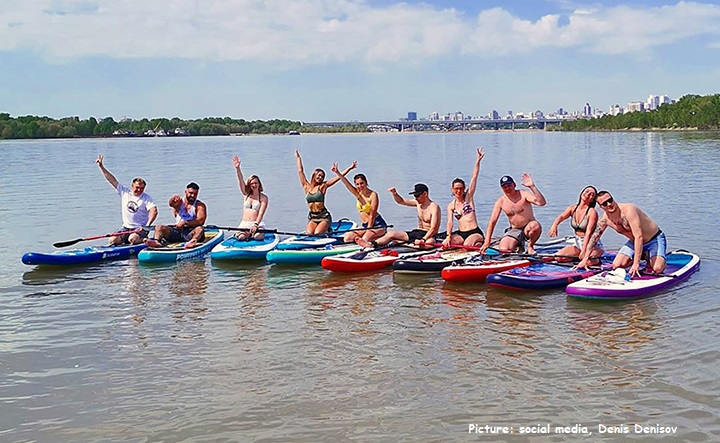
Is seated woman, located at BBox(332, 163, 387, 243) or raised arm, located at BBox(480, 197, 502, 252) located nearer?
raised arm, located at BBox(480, 197, 502, 252)

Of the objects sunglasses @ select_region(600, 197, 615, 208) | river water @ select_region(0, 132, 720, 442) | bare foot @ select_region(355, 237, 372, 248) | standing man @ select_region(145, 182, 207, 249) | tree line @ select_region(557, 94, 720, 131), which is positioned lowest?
river water @ select_region(0, 132, 720, 442)

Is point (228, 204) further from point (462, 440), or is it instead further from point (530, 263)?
point (462, 440)

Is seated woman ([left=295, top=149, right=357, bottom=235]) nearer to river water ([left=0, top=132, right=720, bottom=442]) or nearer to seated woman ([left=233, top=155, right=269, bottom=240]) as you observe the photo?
seated woman ([left=233, top=155, right=269, bottom=240])

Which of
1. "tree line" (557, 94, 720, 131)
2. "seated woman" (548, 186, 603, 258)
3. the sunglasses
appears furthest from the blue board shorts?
"tree line" (557, 94, 720, 131)

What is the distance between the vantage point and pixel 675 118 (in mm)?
126000

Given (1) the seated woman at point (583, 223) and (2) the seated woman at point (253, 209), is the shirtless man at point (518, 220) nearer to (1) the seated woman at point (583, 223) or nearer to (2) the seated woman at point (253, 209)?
(1) the seated woman at point (583, 223)

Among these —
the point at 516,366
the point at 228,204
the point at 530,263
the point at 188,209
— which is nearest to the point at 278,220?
the point at 228,204

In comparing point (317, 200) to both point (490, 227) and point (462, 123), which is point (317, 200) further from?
point (462, 123)

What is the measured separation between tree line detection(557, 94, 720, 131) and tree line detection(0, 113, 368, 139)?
262 feet

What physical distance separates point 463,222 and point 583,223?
7.86 feet

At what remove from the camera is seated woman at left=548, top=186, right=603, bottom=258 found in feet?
40.7

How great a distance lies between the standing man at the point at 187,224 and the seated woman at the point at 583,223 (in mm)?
7603

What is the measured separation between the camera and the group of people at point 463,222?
1184 centimetres

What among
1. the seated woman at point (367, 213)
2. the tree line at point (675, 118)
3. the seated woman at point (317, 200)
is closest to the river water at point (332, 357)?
A: the seated woman at point (367, 213)
